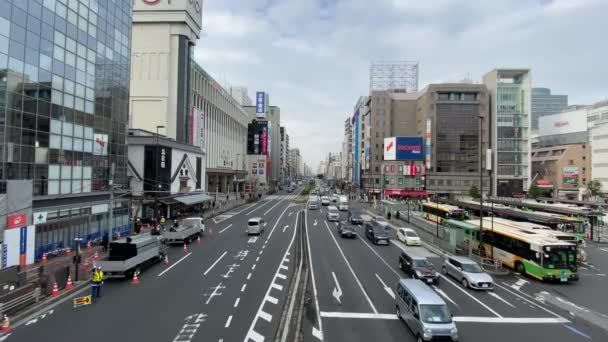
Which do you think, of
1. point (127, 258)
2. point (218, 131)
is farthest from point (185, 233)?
point (218, 131)

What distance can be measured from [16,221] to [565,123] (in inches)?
5745

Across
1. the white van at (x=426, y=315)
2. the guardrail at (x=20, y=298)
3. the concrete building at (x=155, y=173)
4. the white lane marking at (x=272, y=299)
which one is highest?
the concrete building at (x=155, y=173)

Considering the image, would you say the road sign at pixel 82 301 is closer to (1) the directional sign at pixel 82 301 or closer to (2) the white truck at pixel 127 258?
(1) the directional sign at pixel 82 301

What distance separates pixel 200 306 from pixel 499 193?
98.0m

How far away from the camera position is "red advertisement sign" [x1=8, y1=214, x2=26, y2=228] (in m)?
21.8

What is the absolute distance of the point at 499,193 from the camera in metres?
92.8

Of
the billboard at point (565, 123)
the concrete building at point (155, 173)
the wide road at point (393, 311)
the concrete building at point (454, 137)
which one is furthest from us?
the billboard at point (565, 123)

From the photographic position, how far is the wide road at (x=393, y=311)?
13.5 metres

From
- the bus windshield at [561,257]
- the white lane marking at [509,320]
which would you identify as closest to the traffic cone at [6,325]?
the white lane marking at [509,320]

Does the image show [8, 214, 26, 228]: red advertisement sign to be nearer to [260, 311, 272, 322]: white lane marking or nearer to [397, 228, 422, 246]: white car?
[260, 311, 272, 322]: white lane marking

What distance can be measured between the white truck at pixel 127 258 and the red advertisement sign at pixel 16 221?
733cm

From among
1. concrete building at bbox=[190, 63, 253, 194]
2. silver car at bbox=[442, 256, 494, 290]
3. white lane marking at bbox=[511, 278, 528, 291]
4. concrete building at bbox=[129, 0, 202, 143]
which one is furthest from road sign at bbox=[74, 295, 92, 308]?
concrete building at bbox=[190, 63, 253, 194]

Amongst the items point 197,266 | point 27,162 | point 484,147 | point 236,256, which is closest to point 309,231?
point 236,256

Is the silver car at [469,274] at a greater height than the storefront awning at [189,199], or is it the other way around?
the storefront awning at [189,199]
